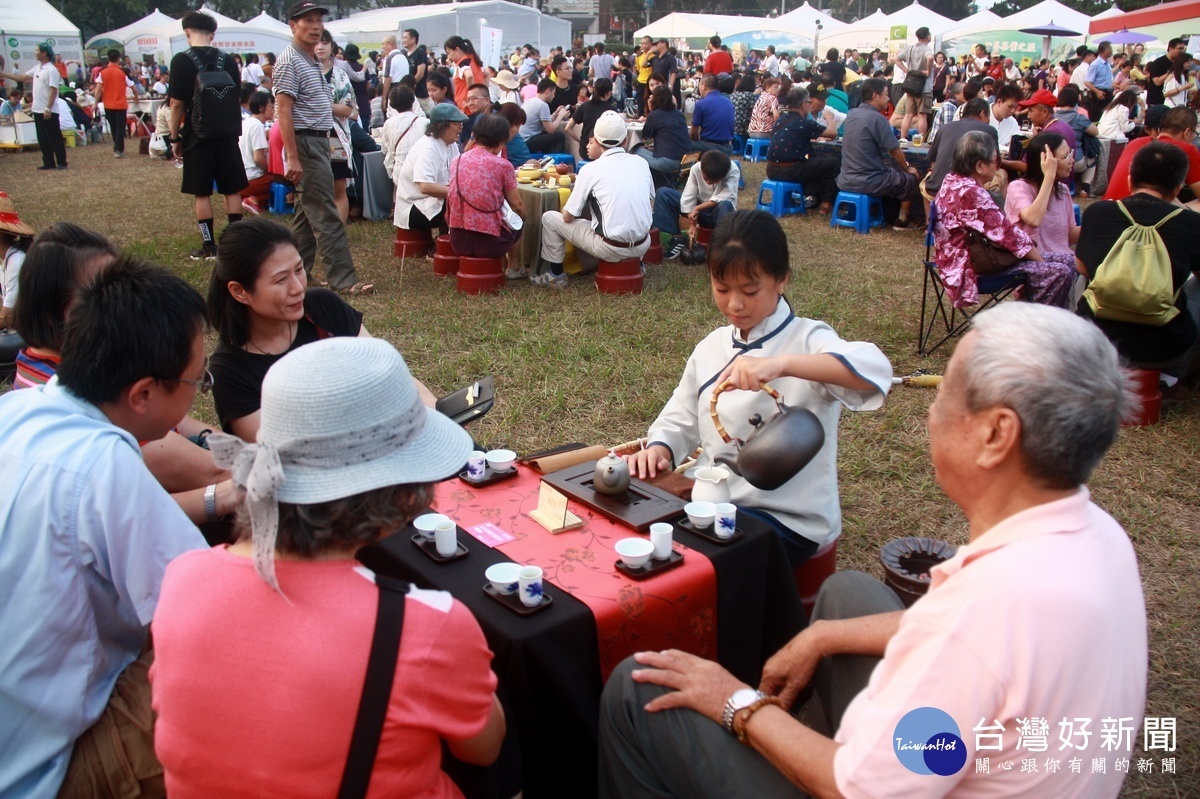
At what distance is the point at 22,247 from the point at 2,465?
272 centimetres

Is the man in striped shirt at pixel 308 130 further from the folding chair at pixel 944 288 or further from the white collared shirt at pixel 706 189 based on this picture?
the folding chair at pixel 944 288

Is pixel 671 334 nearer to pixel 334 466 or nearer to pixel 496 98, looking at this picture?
pixel 334 466

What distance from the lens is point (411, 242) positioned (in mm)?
7227

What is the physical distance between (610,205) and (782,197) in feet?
12.5

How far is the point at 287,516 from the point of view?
1.20m

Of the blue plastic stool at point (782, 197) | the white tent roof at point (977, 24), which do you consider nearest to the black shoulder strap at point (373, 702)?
the blue plastic stool at point (782, 197)

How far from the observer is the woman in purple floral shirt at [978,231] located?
15.9ft

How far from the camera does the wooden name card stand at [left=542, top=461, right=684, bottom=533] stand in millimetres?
2086

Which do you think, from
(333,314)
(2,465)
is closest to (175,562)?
(2,465)

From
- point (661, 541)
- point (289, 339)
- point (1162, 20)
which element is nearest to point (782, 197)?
point (289, 339)

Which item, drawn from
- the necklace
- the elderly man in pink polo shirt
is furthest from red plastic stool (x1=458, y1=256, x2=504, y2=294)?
the elderly man in pink polo shirt

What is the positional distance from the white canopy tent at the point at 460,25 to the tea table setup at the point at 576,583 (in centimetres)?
2363

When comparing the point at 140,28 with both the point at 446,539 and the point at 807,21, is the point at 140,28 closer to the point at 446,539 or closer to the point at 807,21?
the point at 807,21

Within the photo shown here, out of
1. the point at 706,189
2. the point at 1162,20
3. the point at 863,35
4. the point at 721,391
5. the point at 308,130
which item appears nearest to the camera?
the point at 721,391
